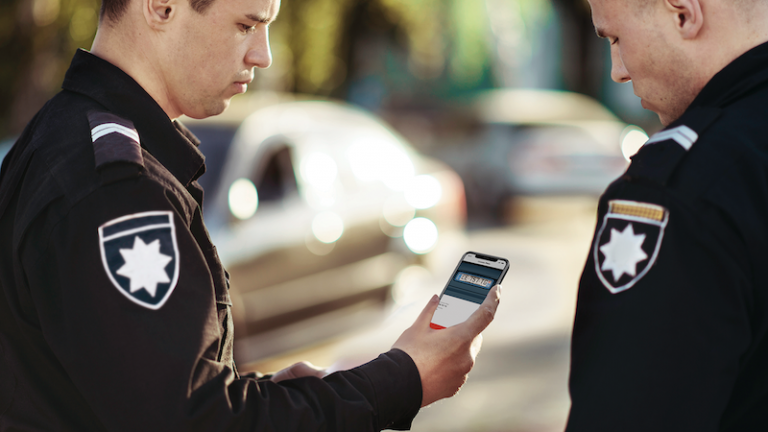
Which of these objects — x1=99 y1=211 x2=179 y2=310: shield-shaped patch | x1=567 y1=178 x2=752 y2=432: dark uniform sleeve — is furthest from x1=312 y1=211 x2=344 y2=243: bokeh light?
x1=567 y1=178 x2=752 y2=432: dark uniform sleeve

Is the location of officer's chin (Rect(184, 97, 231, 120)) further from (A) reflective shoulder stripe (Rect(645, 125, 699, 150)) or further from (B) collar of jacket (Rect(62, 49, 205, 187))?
(A) reflective shoulder stripe (Rect(645, 125, 699, 150))

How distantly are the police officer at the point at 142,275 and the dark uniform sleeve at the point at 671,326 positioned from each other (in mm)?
393

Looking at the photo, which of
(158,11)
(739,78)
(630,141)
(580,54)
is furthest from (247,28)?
(580,54)

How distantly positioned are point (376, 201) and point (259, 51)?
3422 millimetres

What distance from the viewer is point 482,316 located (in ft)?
5.01

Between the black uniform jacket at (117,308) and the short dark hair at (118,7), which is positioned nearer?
the black uniform jacket at (117,308)

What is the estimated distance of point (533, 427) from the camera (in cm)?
394

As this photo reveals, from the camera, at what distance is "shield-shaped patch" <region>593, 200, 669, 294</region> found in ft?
3.81

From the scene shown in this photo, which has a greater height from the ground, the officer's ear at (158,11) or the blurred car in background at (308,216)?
the officer's ear at (158,11)

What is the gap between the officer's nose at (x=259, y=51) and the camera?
1.61 metres

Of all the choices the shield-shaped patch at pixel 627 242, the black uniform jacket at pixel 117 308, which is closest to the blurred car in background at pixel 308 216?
the black uniform jacket at pixel 117 308

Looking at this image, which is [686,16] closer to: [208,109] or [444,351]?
[444,351]

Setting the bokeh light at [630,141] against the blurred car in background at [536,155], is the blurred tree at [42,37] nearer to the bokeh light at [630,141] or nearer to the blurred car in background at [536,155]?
the blurred car in background at [536,155]

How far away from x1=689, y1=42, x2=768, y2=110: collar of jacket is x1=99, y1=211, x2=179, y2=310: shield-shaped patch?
3.40ft
